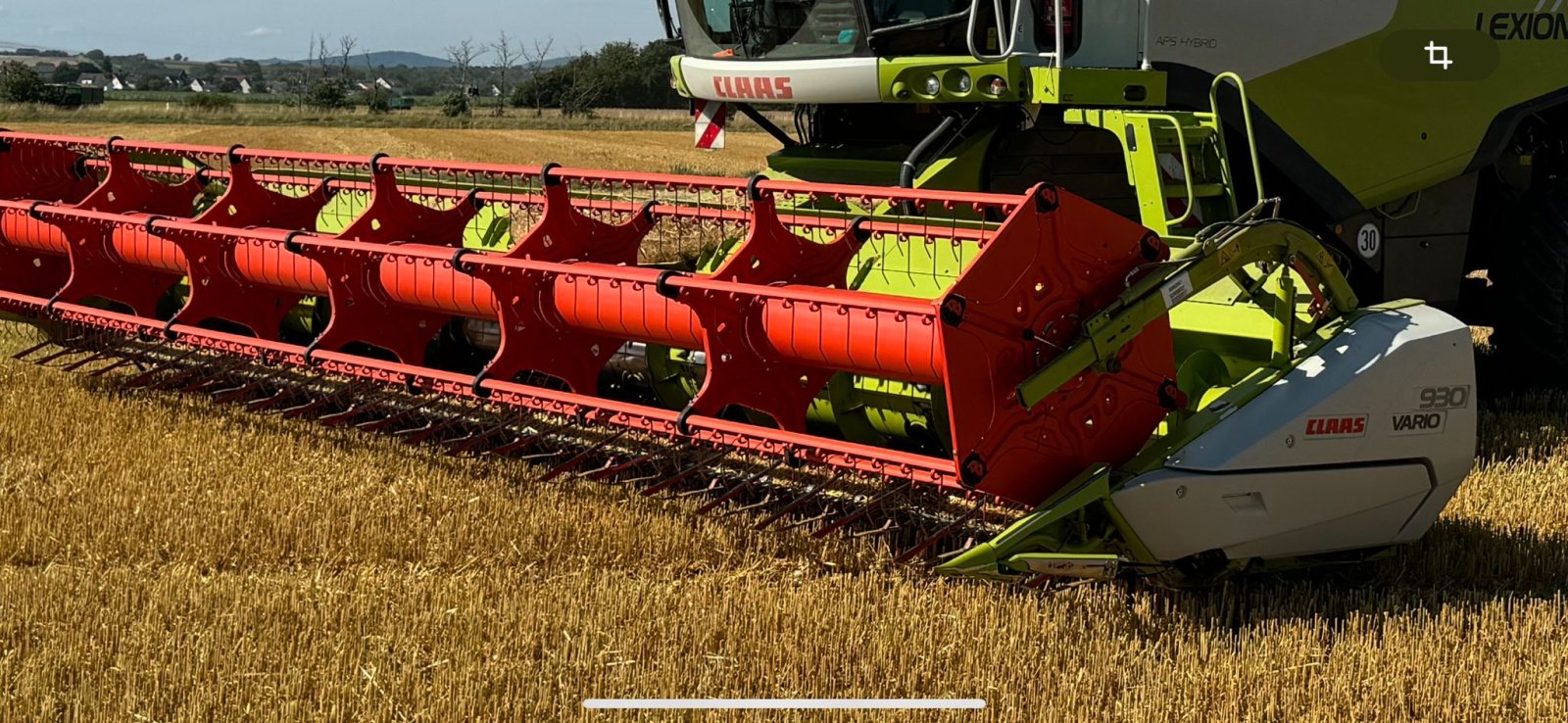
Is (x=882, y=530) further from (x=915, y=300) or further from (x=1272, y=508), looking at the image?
(x=1272, y=508)

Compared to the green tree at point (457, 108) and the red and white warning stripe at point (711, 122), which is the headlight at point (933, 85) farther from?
the green tree at point (457, 108)

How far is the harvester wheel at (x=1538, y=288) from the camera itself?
219 inches

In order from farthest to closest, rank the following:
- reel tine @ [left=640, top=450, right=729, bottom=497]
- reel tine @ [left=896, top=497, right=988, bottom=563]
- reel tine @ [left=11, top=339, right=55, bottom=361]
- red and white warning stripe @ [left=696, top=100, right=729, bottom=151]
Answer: red and white warning stripe @ [left=696, top=100, right=729, bottom=151] < reel tine @ [left=11, top=339, right=55, bottom=361] < reel tine @ [left=640, top=450, right=729, bottom=497] < reel tine @ [left=896, top=497, right=988, bottom=563]

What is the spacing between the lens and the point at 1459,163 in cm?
558

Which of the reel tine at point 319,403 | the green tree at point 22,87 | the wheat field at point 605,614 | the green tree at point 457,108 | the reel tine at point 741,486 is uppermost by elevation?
the green tree at point 22,87

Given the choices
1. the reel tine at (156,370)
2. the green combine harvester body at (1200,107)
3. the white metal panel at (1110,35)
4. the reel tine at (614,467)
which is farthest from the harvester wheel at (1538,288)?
the reel tine at (156,370)

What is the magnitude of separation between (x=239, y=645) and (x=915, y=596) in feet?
4.71

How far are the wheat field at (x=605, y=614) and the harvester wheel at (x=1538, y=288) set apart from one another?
108 centimetres

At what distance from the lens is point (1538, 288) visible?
18.3 ft

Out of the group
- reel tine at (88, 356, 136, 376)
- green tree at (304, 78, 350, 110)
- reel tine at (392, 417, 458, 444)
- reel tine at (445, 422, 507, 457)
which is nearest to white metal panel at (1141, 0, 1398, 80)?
reel tine at (445, 422, 507, 457)

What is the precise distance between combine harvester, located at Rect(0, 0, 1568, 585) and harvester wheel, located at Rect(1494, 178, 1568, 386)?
0.44 ft

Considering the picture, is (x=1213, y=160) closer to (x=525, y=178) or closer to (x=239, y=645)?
(x=525, y=178)

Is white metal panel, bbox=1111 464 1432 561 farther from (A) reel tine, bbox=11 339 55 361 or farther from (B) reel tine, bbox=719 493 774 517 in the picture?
(A) reel tine, bbox=11 339 55 361

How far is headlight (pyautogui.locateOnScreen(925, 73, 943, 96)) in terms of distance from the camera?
→ 4.86 meters
